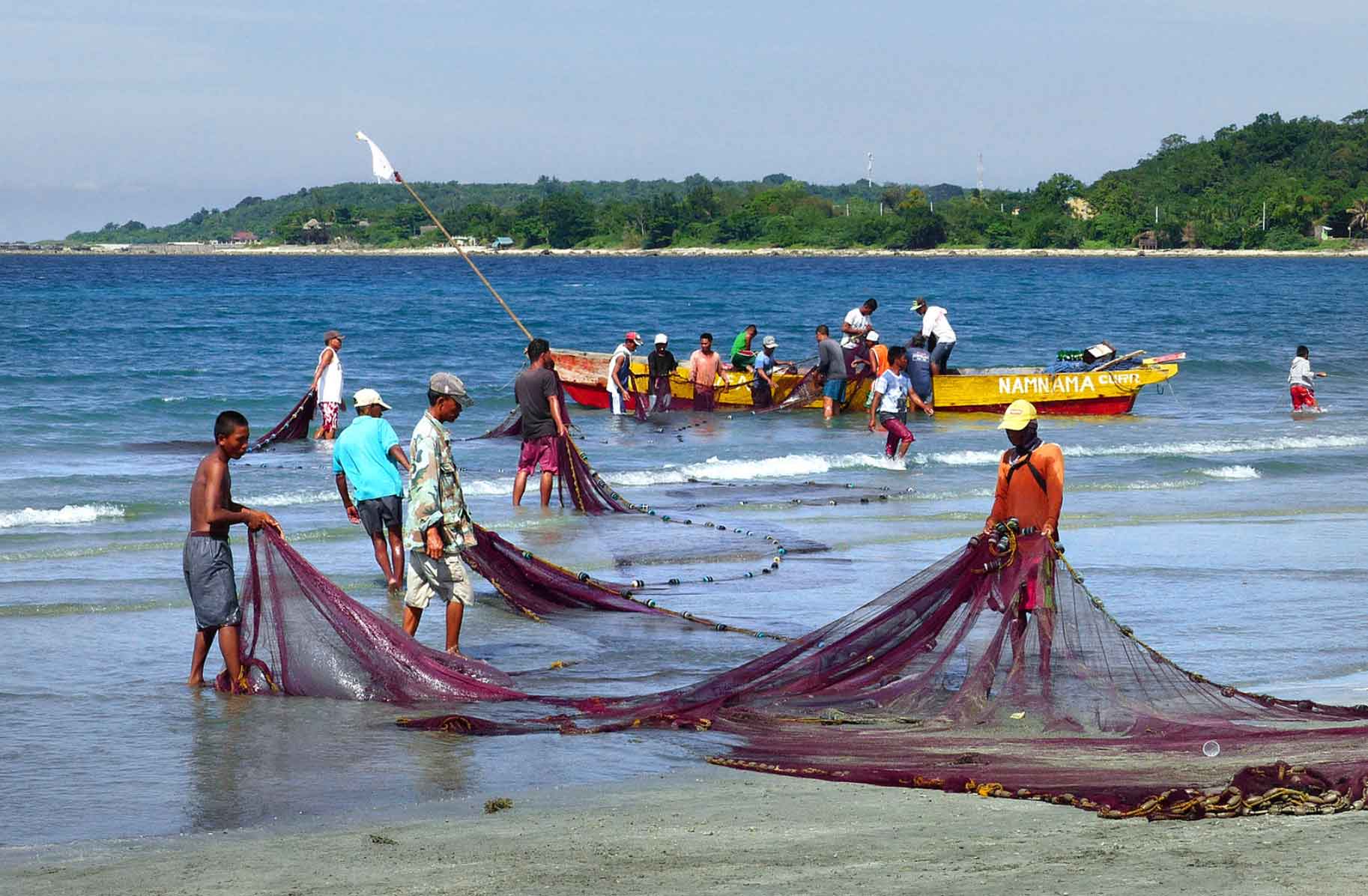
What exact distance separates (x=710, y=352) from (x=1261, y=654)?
15831mm

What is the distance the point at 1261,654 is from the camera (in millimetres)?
9164

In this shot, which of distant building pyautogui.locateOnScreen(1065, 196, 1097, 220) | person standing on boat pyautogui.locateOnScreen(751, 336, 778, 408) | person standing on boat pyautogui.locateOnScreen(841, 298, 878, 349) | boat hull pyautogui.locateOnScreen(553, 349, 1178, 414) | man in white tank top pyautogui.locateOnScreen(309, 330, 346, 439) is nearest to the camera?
man in white tank top pyautogui.locateOnScreen(309, 330, 346, 439)

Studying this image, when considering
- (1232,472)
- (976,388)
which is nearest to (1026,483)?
(1232,472)

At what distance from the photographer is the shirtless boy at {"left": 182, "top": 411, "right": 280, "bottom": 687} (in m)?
7.81

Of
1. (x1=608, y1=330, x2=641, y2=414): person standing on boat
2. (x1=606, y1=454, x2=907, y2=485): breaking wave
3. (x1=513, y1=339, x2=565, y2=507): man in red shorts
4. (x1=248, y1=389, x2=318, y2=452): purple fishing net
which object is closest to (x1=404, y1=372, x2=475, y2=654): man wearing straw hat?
(x1=513, y1=339, x2=565, y2=507): man in red shorts

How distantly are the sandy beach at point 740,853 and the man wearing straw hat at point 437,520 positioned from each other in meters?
2.35

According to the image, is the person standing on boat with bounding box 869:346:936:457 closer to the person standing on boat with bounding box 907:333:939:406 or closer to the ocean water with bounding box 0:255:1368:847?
the ocean water with bounding box 0:255:1368:847

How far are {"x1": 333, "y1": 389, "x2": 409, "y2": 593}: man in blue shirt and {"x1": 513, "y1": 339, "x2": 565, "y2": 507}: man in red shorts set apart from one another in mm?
2630

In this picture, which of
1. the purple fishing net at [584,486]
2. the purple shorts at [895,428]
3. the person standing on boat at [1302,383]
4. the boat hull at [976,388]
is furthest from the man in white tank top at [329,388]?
the person standing on boat at [1302,383]

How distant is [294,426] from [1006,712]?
48.1 ft

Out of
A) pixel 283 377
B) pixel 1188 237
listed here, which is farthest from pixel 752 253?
pixel 283 377

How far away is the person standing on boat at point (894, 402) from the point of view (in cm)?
1762

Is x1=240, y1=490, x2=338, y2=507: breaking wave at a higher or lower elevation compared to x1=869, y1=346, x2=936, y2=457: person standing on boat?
lower

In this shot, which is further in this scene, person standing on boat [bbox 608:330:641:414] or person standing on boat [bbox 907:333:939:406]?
person standing on boat [bbox 907:333:939:406]
